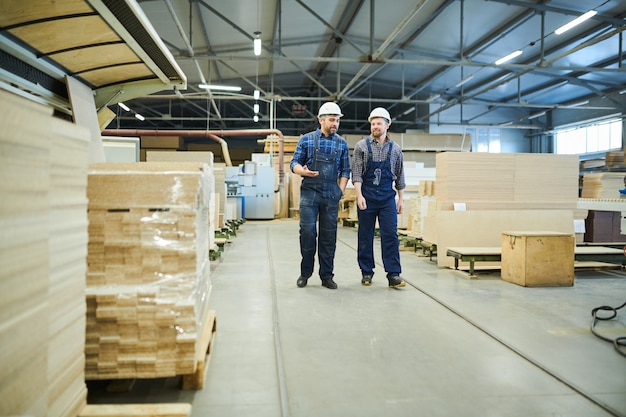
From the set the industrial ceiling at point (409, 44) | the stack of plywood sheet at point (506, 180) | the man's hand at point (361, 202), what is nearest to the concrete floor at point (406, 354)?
the man's hand at point (361, 202)

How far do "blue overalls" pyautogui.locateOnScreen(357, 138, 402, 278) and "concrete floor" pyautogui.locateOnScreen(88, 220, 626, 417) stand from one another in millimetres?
359

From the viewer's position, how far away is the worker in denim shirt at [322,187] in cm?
447

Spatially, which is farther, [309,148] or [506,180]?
[506,180]

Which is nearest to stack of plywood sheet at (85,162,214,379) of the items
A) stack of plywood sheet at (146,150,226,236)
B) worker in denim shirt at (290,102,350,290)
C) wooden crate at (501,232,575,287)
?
worker in denim shirt at (290,102,350,290)

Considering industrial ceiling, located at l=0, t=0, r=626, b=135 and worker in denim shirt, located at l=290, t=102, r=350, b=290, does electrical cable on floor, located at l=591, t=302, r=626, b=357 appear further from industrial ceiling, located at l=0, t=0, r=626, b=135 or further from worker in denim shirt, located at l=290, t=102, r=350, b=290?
industrial ceiling, located at l=0, t=0, r=626, b=135

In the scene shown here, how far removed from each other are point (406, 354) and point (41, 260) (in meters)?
2.08

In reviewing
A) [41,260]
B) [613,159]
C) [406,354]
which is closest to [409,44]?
[613,159]

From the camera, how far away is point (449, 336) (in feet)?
9.96

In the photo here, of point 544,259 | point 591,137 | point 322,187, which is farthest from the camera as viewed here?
point 591,137

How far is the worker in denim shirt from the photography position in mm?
4469

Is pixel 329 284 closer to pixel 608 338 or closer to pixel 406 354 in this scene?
pixel 406 354

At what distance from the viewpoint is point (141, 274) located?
2.04 meters

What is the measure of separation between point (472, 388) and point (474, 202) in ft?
13.7

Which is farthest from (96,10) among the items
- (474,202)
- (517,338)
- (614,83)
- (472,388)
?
(614,83)
